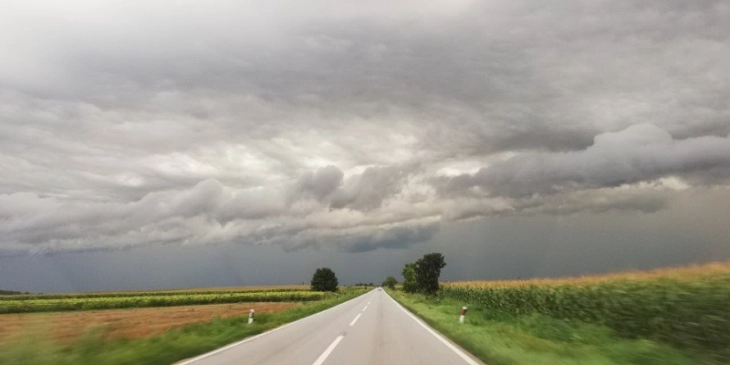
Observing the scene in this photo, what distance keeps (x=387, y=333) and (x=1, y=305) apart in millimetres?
67662

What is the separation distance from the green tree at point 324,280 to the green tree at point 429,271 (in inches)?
1348

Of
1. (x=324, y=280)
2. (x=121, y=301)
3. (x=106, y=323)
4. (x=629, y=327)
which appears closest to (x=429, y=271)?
(x=324, y=280)

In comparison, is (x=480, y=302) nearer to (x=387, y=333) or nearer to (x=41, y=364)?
(x=387, y=333)

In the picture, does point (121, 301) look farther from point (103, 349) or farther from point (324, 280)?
point (103, 349)

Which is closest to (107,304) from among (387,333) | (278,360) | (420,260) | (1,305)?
(1,305)

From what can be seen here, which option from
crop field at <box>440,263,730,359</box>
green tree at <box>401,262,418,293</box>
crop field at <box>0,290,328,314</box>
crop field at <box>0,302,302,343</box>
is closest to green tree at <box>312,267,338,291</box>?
green tree at <box>401,262,418,293</box>

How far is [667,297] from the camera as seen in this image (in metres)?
11.8

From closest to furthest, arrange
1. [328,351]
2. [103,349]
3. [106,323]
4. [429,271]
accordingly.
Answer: [103,349]
[328,351]
[106,323]
[429,271]

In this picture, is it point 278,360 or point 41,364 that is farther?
point 278,360

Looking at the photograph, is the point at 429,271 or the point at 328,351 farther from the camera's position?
the point at 429,271

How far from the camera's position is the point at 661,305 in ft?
39.5

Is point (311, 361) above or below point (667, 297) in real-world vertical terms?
below

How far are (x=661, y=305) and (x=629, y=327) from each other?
6.01ft

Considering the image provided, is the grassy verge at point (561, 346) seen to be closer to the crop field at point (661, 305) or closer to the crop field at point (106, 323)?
the crop field at point (661, 305)
